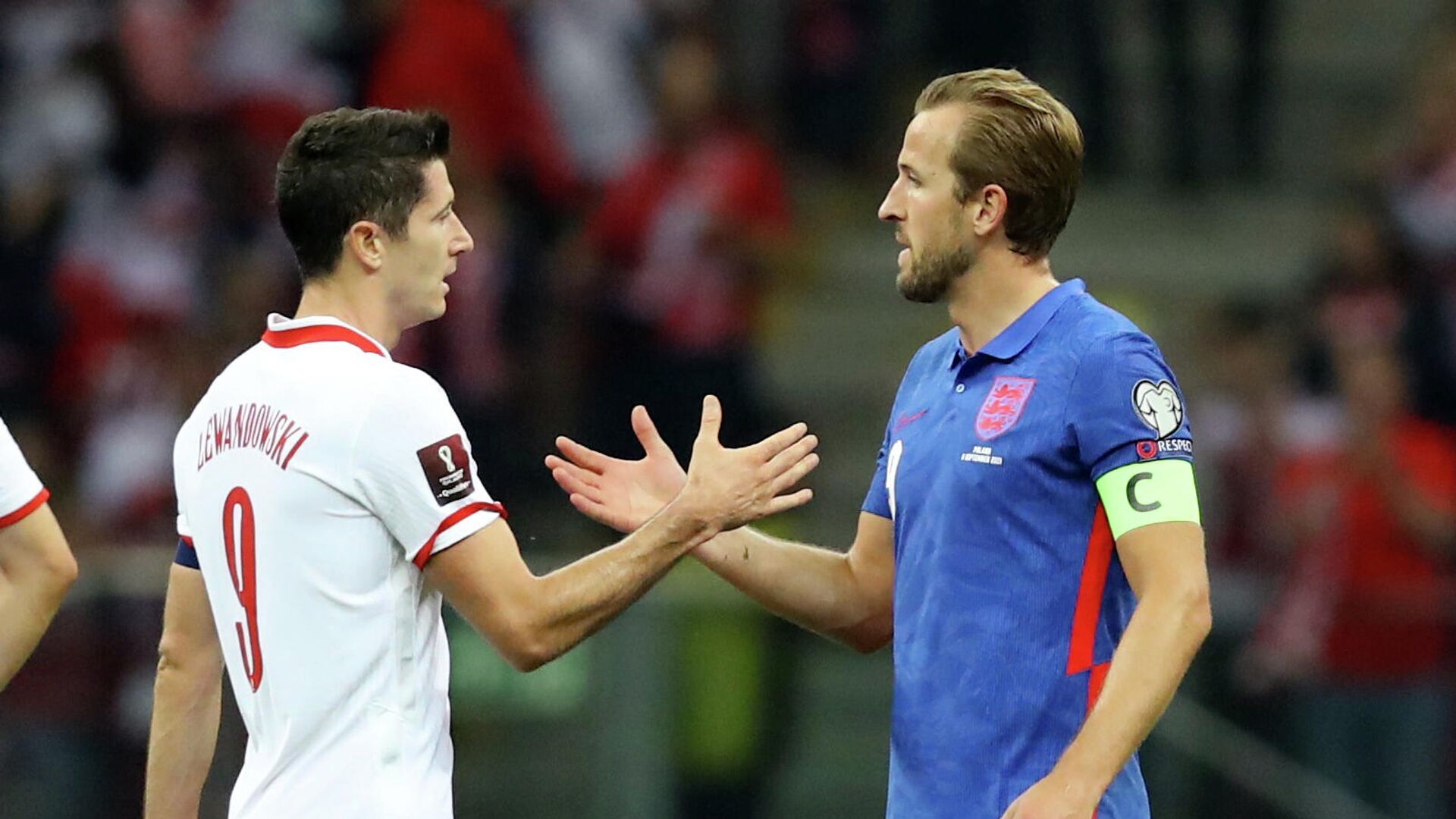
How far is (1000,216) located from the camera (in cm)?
446

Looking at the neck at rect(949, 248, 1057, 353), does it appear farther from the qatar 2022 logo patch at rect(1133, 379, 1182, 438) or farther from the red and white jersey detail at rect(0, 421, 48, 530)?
the red and white jersey detail at rect(0, 421, 48, 530)

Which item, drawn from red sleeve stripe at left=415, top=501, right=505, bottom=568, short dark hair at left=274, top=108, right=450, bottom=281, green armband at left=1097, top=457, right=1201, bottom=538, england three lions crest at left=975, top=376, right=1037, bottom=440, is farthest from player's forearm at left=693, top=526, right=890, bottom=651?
short dark hair at left=274, top=108, right=450, bottom=281

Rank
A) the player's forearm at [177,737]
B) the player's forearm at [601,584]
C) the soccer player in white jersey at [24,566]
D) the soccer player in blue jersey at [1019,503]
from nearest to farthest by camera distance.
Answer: the soccer player in blue jersey at [1019,503]
the player's forearm at [601,584]
the player's forearm at [177,737]
the soccer player in white jersey at [24,566]

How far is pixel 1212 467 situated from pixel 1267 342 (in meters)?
0.62

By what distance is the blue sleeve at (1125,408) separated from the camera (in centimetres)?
412

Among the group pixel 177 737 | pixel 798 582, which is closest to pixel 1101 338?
pixel 798 582

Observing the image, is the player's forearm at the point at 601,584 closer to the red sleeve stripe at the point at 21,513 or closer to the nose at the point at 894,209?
the nose at the point at 894,209

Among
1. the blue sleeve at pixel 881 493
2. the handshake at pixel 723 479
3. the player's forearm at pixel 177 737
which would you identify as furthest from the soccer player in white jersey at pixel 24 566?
the blue sleeve at pixel 881 493

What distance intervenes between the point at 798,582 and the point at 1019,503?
73 centimetres

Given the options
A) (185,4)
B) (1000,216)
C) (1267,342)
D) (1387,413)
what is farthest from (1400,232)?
(1000,216)

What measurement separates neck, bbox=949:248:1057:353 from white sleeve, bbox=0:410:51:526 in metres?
2.05

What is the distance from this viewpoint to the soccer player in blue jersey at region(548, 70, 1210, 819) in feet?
13.3

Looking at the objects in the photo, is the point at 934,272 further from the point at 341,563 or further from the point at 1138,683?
the point at 341,563

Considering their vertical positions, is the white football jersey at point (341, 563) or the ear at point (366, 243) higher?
the ear at point (366, 243)
